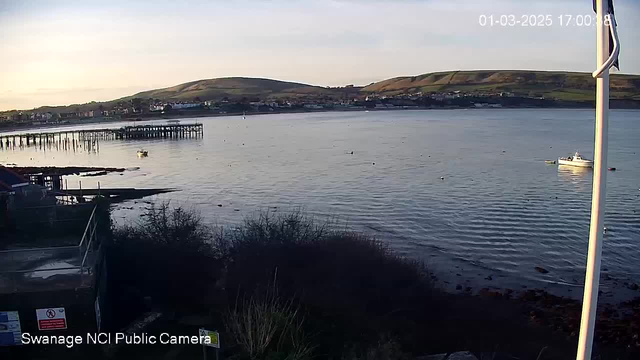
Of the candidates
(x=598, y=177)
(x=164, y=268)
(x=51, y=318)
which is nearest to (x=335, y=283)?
(x=164, y=268)

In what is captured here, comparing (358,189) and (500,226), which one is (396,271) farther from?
(358,189)

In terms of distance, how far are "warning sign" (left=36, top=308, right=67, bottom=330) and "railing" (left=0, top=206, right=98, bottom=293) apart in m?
0.41

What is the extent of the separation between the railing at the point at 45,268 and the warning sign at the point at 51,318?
1.33 feet

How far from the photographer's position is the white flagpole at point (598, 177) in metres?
4.49

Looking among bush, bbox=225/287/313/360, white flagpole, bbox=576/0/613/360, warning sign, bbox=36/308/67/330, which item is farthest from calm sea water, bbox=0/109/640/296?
white flagpole, bbox=576/0/613/360

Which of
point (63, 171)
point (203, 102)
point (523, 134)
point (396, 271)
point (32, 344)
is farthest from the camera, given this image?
point (203, 102)

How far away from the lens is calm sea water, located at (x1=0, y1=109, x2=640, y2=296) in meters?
23.4

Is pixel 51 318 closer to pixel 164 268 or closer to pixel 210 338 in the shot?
pixel 210 338

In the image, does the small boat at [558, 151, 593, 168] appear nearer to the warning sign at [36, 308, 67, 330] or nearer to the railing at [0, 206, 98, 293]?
the railing at [0, 206, 98, 293]

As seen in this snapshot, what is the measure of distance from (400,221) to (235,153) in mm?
41028

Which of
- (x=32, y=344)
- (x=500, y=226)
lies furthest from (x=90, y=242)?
(x=500, y=226)

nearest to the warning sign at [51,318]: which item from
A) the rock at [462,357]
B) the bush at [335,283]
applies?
the bush at [335,283]

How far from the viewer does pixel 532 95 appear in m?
159

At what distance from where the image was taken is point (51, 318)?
10320 millimetres
